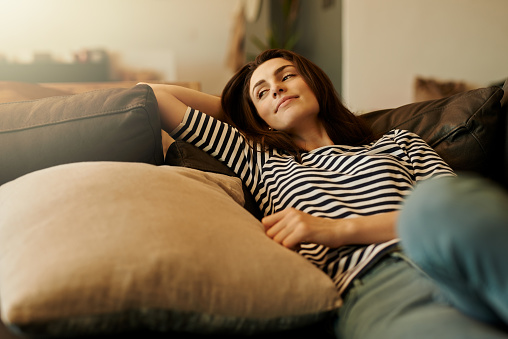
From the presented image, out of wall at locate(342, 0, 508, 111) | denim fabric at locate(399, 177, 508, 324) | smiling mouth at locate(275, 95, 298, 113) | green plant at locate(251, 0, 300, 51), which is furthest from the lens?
green plant at locate(251, 0, 300, 51)

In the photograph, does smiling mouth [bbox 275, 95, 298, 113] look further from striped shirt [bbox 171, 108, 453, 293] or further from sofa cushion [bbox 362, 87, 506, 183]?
sofa cushion [bbox 362, 87, 506, 183]

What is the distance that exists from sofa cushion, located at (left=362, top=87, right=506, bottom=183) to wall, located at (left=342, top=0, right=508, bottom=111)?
237cm

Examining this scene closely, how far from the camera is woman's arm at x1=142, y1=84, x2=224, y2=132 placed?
125cm

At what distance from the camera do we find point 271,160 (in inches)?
48.7

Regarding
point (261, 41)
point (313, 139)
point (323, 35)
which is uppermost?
point (313, 139)

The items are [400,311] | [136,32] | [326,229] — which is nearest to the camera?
[400,311]

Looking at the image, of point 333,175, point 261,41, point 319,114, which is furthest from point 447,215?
point 261,41

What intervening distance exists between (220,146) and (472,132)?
69 centimetres

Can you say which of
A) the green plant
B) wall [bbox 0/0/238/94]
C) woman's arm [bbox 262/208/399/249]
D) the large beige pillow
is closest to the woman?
woman's arm [bbox 262/208/399/249]

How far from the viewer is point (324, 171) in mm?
1143

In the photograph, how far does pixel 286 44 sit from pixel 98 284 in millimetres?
4496

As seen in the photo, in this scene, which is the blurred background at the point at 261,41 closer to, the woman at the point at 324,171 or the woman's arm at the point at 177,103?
the woman at the point at 324,171

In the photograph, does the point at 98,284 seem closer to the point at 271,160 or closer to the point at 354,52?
the point at 271,160

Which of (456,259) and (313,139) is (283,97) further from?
(456,259)
